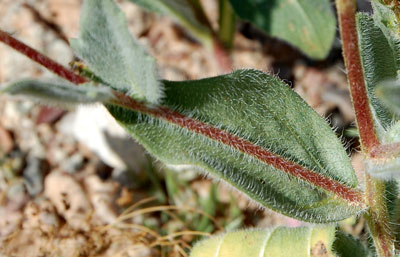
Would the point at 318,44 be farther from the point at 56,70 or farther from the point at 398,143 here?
the point at 56,70

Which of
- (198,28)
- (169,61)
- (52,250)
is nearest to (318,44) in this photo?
(198,28)

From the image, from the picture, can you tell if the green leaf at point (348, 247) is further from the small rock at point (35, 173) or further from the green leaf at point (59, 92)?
the small rock at point (35, 173)

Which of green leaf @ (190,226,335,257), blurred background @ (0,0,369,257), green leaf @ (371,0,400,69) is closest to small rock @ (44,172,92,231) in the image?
blurred background @ (0,0,369,257)

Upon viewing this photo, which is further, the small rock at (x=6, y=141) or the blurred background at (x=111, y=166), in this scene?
the small rock at (x=6, y=141)

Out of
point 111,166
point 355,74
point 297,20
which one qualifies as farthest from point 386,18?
point 111,166

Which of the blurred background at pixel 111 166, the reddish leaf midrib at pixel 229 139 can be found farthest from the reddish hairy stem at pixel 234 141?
the blurred background at pixel 111 166

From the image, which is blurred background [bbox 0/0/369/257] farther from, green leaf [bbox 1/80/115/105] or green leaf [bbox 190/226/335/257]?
green leaf [bbox 1/80/115/105]
